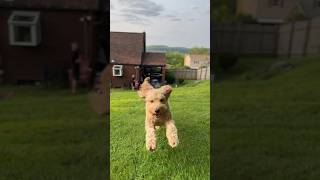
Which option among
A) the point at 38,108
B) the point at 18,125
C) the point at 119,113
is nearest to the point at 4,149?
the point at 18,125

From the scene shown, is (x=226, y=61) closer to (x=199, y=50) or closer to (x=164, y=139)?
(x=199, y=50)

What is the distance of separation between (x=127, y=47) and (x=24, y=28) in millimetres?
518

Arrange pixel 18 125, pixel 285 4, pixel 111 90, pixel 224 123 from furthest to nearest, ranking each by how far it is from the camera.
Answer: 1. pixel 224 123
2. pixel 18 125
3. pixel 285 4
4. pixel 111 90

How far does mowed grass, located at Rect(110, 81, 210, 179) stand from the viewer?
2.50 m

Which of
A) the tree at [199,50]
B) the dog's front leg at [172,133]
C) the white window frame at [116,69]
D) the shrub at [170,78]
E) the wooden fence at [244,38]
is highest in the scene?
the wooden fence at [244,38]

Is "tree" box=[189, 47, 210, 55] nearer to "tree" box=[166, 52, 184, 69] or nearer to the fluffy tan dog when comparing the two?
"tree" box=[166, 52, 184, 69]

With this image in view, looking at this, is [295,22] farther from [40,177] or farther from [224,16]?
[40,177]

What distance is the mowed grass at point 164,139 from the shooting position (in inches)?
98.3

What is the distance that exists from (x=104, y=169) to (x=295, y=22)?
4.89 feet

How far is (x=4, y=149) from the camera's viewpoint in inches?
127

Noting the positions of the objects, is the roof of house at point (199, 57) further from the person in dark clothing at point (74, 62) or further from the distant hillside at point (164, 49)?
the person in dark clothing at point (74, 62)

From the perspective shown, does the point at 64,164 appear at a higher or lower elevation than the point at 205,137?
lower

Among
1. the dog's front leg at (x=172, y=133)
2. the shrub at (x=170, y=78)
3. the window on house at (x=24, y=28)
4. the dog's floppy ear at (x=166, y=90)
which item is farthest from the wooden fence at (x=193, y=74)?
the window on house at (x=24, y=28)

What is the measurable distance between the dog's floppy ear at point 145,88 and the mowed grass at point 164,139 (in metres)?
0.04
